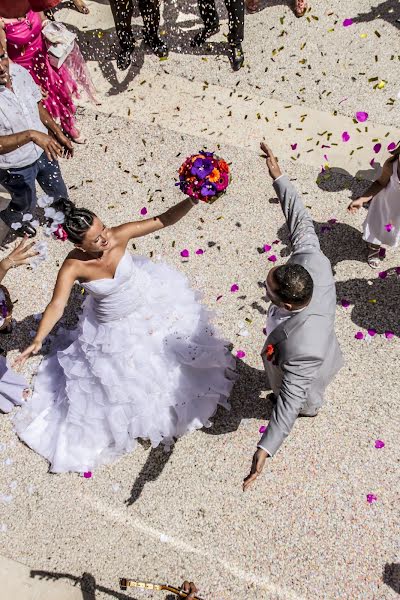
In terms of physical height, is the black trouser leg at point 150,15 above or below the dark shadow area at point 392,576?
above

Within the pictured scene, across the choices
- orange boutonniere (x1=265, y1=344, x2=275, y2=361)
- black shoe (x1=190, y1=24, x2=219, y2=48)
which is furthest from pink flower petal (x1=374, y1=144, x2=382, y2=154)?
orange boutonniere (x1=265, y1=344, x2=275, y2=361)

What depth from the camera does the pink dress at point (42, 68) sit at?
5357 millimetres

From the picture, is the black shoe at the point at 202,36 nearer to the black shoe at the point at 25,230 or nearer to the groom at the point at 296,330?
the black shoe at the point at 25,230

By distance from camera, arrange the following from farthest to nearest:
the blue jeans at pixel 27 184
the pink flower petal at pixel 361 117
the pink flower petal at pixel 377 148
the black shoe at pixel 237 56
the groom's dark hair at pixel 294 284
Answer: the black shoe at pixel 237 56
the pink flower petal at pixel 361 117
the pink flower petal at pixel 377 148
the blue jeans at pixel 27 184
the groom's dark hair at pixel 294 284

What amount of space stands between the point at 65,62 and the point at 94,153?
95 centimetres

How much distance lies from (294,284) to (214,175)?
995 millimetres

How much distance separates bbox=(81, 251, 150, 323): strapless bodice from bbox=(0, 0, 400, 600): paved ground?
130 cm

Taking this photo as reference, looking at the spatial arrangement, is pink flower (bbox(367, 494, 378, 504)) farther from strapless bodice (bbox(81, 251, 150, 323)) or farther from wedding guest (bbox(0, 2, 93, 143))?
wedding guest (bbox(0, 2, 93, 143))

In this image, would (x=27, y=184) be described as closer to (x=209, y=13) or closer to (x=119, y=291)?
(x=119, y=291)

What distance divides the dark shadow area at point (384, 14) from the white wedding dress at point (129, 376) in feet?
14.5

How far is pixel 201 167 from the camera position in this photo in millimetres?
3797

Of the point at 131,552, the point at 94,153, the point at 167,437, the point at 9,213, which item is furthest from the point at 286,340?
the point at 94,153

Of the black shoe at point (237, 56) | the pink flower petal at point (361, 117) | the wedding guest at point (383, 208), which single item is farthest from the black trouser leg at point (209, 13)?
the wedding guest at point (383, 208)

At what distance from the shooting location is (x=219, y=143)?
6.32 m
